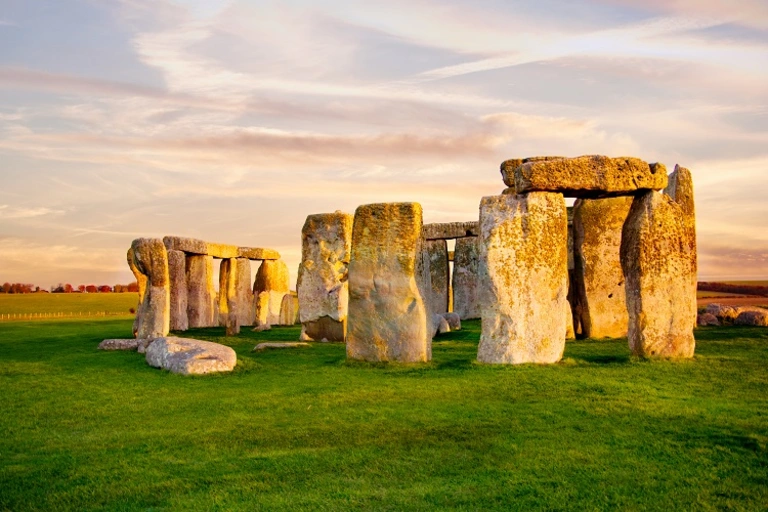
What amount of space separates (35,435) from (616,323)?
13.1 metres

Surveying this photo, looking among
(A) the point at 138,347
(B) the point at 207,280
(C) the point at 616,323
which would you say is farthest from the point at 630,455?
(B) the point at 207,280

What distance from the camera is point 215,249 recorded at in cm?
2700

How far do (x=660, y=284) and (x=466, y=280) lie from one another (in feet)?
50.6

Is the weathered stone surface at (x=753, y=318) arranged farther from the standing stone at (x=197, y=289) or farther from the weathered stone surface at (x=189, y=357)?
the standing stone at (x=197, y=289)

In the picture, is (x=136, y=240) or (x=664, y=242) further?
(x=136, y=240)

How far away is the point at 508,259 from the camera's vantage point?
12781 millimetres

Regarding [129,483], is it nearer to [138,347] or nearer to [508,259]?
[508,259]

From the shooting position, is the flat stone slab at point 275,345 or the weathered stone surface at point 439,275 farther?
the weathered stone surface at point 439,275

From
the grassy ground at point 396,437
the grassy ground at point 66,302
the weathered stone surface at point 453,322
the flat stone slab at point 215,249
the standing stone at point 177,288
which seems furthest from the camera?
the grassy ground at point 66,302

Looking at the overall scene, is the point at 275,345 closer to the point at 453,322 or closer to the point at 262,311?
the point at 453,322

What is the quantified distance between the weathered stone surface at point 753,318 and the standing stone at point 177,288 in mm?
16399

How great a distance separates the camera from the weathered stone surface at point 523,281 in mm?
12773

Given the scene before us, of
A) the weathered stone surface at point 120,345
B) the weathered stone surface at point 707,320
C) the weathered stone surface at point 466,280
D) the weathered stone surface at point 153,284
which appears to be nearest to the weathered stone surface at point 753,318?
the weathered stone surface at point 707,320

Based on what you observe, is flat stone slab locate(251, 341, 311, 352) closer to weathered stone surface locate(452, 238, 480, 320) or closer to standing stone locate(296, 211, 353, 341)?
standing stone locate(296, 211, 353, 341)
